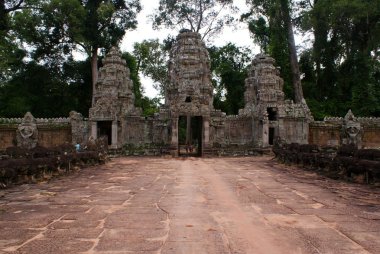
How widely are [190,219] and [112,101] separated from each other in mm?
20807

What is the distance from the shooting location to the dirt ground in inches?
191

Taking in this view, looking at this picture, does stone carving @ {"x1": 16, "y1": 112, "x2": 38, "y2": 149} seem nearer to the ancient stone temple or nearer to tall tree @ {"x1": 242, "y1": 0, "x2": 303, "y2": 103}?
the ancient stone temple

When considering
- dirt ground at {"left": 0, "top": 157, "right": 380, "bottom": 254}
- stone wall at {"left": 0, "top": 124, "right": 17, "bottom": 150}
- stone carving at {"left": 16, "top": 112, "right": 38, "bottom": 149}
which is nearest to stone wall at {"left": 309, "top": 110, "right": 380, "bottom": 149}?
dirt ground at {"left": 0, "top": 157, "right": 380, "bottom": 254}

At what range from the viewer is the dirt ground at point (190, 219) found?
485 cm

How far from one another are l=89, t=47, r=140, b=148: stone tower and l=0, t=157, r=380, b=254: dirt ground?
50.7 ft

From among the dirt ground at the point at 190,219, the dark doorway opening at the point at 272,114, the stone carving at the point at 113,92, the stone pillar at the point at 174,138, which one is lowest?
the dirt ground at the point at 190,219

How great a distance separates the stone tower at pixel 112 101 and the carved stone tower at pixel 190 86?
134 inches

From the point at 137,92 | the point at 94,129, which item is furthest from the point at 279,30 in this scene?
the point at 94,129

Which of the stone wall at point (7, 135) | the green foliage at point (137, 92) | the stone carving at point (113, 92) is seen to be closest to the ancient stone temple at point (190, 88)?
the stone carving at point (113, 92)

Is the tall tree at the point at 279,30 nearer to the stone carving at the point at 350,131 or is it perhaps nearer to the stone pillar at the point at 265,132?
the stone pillar at the point at 265,132

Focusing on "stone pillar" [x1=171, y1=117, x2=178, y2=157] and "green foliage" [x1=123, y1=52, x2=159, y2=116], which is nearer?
"stone pillar" [x1=171, y1=117, x2=178, y2=157]

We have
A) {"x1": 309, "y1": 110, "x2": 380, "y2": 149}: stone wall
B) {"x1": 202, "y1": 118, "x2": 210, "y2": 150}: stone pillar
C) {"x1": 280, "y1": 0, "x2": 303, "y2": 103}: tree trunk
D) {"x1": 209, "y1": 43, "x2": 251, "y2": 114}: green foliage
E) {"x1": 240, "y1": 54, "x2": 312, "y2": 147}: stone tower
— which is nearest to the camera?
{"x1": 202, "y1": 118, "x2": 210, "y2": 150}: stone pillar

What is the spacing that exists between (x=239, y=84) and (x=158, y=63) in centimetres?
1459

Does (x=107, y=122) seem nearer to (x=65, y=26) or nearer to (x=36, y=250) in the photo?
(x=65, y=26)
